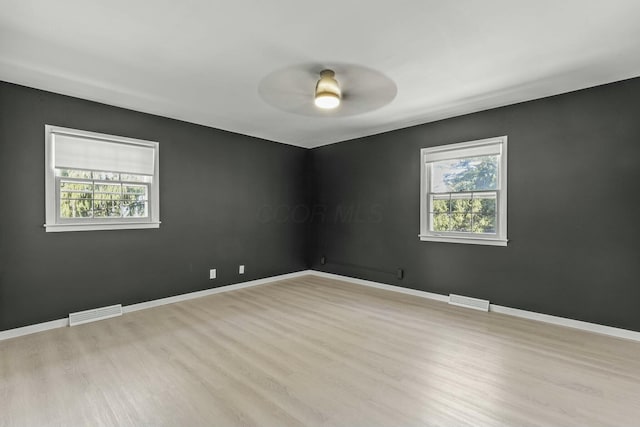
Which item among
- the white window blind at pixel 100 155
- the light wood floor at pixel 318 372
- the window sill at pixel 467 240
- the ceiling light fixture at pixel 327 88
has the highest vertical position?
the ceiling light fixture at pixel 327 88

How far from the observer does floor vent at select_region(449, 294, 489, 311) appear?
11.9 feet

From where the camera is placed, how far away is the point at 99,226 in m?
3.42

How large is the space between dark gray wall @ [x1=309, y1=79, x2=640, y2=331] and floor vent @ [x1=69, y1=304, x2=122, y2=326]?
11.8ft

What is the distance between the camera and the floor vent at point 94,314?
124 inches

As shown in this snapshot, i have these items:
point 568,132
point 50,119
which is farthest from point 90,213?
point 568,132

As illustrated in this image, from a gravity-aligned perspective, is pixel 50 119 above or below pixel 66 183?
above

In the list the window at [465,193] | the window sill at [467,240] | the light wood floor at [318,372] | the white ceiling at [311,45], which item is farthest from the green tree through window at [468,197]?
the light wood floor at [318,372]

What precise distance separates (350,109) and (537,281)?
9.54 feet

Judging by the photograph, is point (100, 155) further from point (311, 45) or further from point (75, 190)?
point (311, 45)

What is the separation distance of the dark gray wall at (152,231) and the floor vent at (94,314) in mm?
84

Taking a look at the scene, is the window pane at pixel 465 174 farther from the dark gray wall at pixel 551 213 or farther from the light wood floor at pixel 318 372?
the light wood floor at pixel 318 372

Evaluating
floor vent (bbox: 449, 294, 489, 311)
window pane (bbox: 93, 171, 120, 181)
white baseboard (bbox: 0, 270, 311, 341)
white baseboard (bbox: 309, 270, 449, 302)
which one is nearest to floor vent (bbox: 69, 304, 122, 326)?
white baseboard (bbox: 0, 270, 311, 341)

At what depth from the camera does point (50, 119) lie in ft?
10.2

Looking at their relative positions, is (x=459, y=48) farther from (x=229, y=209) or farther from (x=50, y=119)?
(x=50, y=119)
